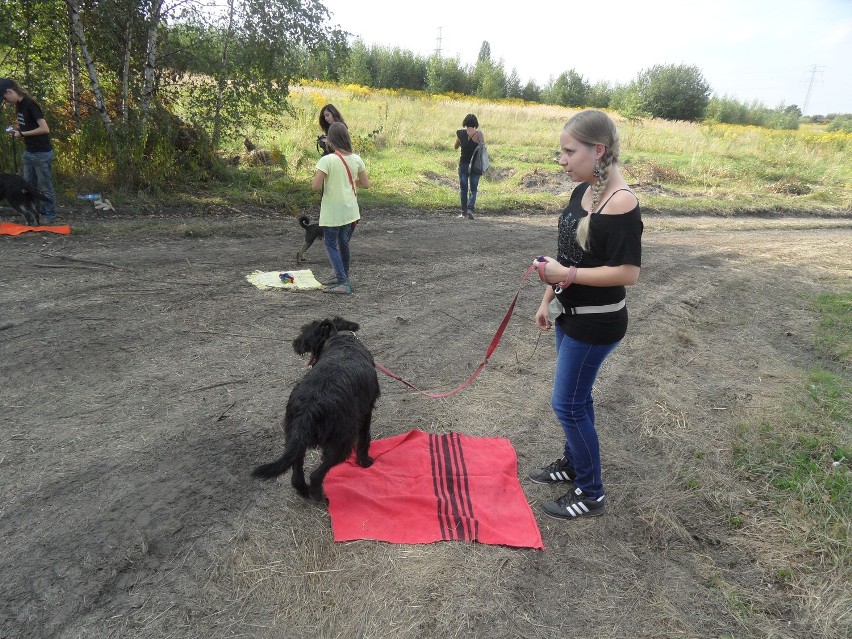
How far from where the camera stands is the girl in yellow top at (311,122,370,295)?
17.9ft

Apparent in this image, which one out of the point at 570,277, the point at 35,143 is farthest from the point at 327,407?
the point at 35,143

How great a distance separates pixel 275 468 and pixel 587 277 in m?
1.74

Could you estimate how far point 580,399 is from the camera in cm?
276

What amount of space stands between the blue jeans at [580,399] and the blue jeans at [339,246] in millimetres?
3632

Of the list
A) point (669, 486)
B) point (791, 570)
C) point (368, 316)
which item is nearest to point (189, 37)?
point (368, 316)

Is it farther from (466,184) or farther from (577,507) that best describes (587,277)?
(466,184)

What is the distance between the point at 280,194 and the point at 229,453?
7548 mm

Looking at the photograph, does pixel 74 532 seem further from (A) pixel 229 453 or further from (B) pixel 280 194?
(B) pixel 280 194

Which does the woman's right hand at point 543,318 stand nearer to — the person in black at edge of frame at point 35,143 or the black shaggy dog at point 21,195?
the black shaggy dog at point 21,195

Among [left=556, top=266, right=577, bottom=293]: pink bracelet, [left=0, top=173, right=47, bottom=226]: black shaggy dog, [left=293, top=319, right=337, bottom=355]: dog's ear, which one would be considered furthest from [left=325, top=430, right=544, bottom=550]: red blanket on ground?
[left=0, top=173, right=47, bottom=226]: black shaggy dog

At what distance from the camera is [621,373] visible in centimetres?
482

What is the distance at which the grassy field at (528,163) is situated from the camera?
11.6 m

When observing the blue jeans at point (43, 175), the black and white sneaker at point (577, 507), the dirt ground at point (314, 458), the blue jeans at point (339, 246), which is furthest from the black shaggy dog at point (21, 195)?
the black and white sneaker at point (577, 507)

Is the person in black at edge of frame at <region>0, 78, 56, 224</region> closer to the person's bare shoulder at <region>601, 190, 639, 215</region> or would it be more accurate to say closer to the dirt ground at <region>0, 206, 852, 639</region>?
the dirt ground at <region>0, 206, 852, 639</region>
